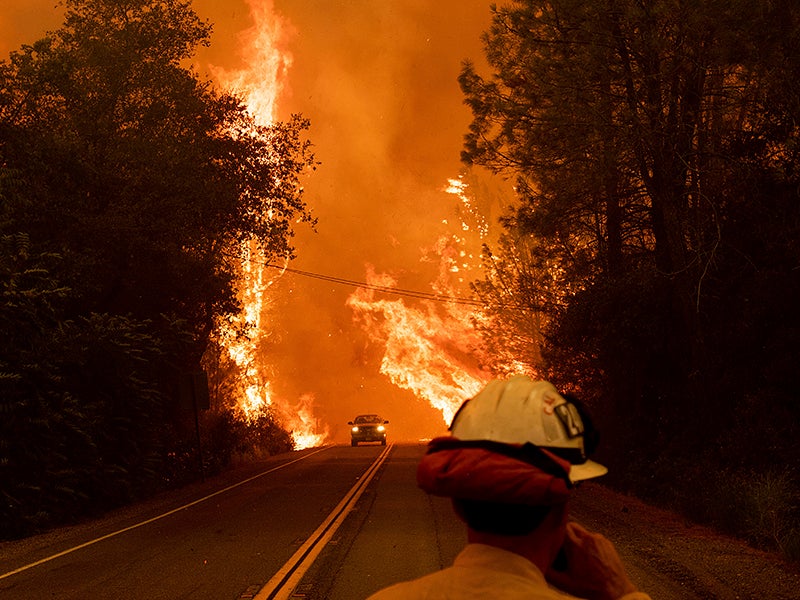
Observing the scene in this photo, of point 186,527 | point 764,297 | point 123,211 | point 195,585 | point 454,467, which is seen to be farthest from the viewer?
→ point 123,211

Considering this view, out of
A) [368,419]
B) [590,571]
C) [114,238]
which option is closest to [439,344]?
[368,419]

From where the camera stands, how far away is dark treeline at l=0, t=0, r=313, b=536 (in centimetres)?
1827

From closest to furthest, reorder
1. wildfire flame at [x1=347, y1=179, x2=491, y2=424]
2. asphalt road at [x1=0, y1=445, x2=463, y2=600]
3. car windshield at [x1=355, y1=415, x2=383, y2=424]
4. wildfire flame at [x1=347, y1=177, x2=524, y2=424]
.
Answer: asphalt road at [x1=0, y1=445, x2=463, y2=600] < car windshield at [x1=355, y1=415, x2=383, y2=424] < wildfire flame at [x1=347, y1=177, x2=524, y2=424] < wildfire flame at [x1=347, y1=179, x2=491, y2=424]

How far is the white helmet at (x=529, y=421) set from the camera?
202 centimetres

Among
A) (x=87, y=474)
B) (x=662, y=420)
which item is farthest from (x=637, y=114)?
(x=87, y=474)

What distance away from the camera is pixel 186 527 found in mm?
15875

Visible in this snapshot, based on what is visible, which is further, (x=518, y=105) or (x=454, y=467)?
(x=518, y=105)

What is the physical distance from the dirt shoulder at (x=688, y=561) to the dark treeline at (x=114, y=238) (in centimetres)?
1070

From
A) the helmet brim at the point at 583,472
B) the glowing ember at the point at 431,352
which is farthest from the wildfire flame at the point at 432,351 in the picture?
the helmet brim at the point at 583,472

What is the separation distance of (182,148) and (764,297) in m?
15.4

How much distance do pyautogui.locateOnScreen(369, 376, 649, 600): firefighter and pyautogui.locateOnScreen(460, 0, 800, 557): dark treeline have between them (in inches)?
453

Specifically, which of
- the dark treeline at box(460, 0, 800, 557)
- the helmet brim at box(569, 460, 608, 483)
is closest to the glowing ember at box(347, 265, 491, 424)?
the dark treeline at box(460, 0, 800, 557)

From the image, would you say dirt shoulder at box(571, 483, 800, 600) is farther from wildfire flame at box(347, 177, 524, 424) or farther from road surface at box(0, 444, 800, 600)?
wildfire flame at box(347, 177, 524, 424)

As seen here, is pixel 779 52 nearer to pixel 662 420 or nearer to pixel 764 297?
pixel 764 297
